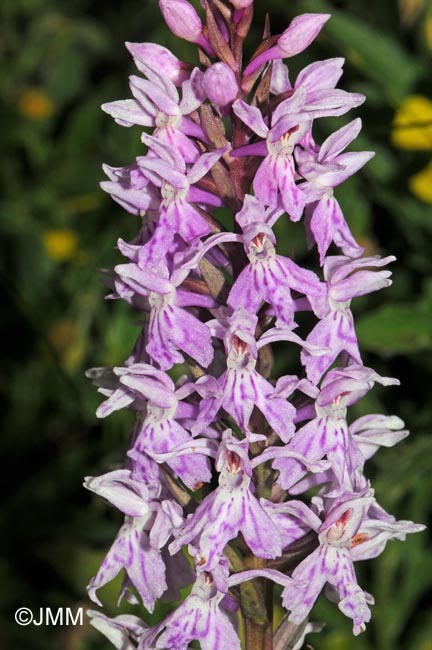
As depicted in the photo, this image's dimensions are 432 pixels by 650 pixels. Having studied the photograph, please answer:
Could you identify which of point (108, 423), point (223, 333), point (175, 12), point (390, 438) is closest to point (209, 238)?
point (223, 333)

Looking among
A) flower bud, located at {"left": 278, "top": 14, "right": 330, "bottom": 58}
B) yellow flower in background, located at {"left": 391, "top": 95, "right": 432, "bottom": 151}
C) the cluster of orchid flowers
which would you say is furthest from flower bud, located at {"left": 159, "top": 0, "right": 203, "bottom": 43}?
yellow flower in background, located at {"left": 391, "top": 95, "right": 432, "bottom": 151}

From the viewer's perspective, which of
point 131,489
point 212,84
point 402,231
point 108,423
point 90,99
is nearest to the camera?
point 212,84

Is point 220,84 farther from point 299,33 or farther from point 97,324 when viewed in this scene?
point 97,324

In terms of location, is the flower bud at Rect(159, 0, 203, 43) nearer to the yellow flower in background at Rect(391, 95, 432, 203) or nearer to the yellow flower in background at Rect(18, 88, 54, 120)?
the yellow flower in background at Rect(391, 95, 432, 203)

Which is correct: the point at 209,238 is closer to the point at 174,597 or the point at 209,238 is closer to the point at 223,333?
the point at 223,333

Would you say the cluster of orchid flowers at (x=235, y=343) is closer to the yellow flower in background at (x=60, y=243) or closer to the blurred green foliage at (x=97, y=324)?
the blurred green foliage at (x=97, y=324)

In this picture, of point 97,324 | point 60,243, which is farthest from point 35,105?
point 97,324
